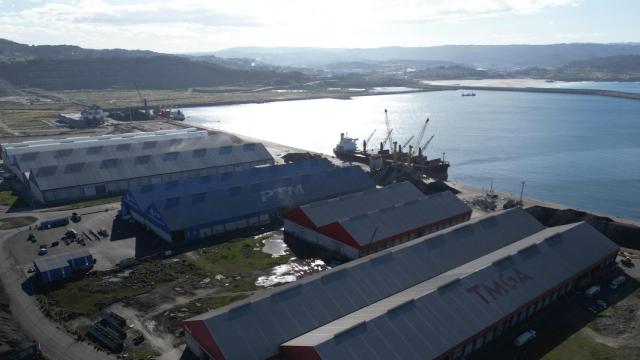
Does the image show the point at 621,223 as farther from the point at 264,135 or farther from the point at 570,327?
the point at 264,135

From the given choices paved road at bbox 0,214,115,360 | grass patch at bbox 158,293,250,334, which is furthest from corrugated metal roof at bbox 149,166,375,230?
paved road at bbox 0,214,115,360

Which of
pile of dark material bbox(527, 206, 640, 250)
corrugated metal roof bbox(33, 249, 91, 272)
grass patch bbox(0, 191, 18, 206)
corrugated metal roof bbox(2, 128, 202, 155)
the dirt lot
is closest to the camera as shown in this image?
the dirt lot

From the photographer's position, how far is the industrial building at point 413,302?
37781mm

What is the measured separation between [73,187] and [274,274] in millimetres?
55342

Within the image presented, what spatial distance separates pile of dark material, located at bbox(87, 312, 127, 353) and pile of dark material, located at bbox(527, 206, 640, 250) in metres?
63.7

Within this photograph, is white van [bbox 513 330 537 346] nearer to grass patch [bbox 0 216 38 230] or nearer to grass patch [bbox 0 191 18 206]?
grass patch [bbox 0 216 38 230]

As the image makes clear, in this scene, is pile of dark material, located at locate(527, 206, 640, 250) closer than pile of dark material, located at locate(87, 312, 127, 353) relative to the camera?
No

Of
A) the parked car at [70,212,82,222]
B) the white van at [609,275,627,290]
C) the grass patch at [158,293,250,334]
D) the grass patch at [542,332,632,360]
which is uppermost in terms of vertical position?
the parked car at [70,212,82,222]

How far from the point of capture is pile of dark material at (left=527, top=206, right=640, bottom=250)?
66.5 metres

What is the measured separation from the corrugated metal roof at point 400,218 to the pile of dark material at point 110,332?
2943 cm

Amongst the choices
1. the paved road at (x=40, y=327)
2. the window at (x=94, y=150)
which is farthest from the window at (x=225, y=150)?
the paved road at (x=40, y=327)

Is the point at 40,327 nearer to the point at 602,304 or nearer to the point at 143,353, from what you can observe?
the point at 143,353

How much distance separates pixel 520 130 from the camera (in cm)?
19175

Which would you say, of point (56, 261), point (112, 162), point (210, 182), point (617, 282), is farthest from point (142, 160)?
point (617, 282)
